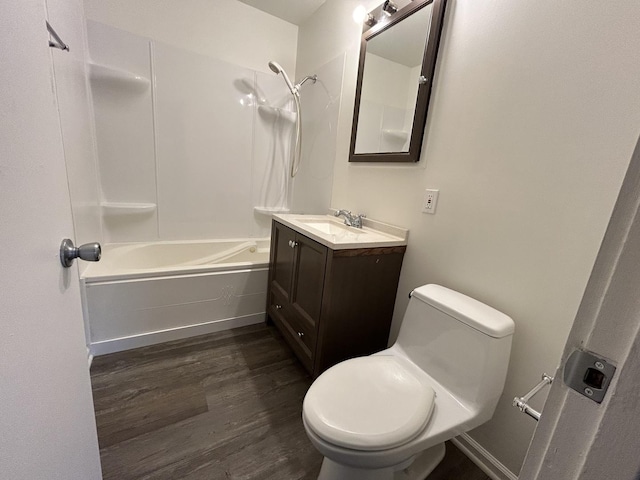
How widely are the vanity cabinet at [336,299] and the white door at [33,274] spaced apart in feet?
2.99

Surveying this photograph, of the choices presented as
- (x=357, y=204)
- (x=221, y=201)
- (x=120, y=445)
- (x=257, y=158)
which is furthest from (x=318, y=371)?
(x=257, y=158)

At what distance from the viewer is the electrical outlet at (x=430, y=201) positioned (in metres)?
1.32

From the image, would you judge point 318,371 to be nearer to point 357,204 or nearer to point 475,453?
point 475,453

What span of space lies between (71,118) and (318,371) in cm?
197

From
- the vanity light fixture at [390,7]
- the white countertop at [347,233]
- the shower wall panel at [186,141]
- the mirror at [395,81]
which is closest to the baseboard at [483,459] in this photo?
the white countertop at [347,233]

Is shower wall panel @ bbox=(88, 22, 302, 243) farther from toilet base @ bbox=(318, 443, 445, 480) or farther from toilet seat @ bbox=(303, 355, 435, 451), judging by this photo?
toilet base @ bbox=(318, 443, 445, 480)

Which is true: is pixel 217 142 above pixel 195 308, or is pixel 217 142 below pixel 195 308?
above

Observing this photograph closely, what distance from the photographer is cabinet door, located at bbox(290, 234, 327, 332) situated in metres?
1.35

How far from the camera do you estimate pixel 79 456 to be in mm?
679

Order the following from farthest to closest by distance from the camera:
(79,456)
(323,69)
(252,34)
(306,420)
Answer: (252,34) < (323,69) < (306,420) < (79,456)

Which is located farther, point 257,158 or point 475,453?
point 257,158

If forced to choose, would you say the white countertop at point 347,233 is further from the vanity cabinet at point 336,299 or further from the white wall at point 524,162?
the white wall at point 524,162

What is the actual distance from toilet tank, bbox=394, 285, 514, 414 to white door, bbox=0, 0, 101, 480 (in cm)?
113

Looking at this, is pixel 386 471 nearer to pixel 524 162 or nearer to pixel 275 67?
pixel 524 162
